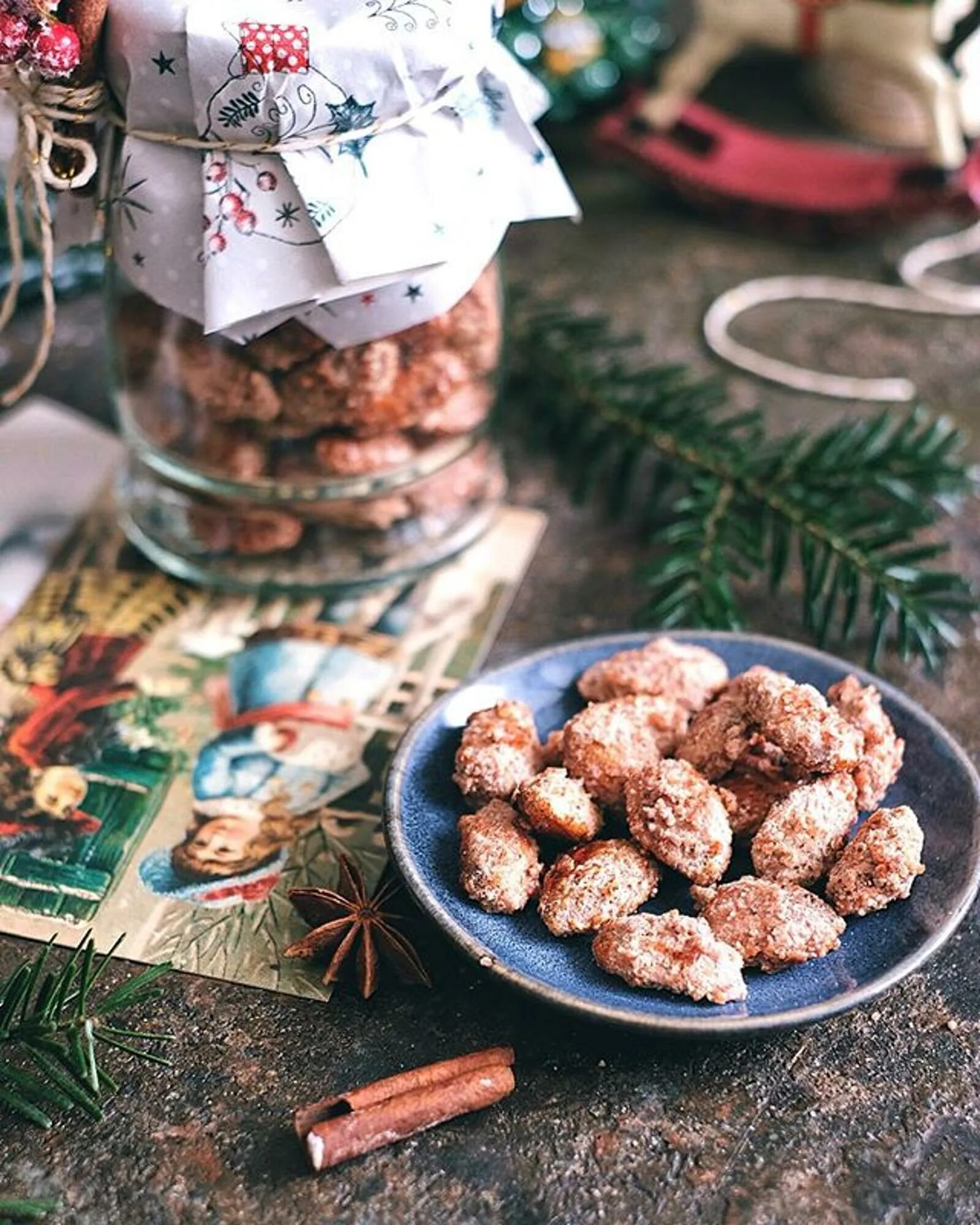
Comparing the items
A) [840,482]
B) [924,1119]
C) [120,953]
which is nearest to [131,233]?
[120,953]

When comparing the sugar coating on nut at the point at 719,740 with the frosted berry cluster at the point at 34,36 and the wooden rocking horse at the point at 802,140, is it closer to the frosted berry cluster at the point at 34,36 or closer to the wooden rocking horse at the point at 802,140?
the frosted berry cluster at the point at 34,36

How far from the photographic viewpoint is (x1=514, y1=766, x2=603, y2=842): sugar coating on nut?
0.69 meters

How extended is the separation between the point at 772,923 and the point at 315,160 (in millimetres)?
409

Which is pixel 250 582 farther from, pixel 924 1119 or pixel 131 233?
pixel 924 1119

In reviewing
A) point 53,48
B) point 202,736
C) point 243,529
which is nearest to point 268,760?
point 202,736

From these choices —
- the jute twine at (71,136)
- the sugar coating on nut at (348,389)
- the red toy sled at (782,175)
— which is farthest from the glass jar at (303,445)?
the red toy sled at (782,175)

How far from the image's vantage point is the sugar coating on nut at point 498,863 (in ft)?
2.18

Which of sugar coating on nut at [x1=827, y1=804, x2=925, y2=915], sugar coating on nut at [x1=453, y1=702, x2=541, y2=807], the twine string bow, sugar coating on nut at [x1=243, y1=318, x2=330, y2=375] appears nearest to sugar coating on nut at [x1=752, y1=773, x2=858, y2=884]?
sugar coating on nut at [x1=827, y1=804, x2=925, y2=915]

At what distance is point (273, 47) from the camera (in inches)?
26.7

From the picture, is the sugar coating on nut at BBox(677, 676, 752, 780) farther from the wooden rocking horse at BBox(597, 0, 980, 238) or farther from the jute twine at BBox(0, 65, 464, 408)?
the wooden rocking horse at BBox(597, 0, 980, 238)

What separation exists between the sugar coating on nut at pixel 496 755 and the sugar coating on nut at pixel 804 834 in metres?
0.12

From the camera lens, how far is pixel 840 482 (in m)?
0.94

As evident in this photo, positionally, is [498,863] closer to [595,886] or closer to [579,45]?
[595,886]

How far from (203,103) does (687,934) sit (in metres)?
0.44
